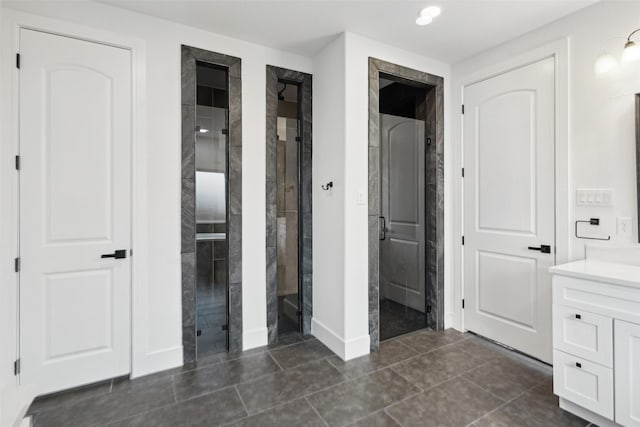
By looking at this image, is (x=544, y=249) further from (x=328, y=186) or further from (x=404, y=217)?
(x=328, y=186)

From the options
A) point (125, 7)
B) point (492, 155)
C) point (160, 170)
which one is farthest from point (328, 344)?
point (125, 7)

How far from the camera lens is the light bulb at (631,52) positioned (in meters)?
2.01

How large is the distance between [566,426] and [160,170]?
3.22 metres

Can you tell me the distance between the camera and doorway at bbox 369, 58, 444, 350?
10.5ft

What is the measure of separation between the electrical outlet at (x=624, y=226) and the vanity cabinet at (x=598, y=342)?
0.23 metres

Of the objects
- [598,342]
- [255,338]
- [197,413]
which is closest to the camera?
[598,342]

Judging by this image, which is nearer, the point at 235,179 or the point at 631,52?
the point at 631,52

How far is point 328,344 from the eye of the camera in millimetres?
2900

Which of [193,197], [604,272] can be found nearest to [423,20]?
[604,272]

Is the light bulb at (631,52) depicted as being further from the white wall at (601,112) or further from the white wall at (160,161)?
the white wall at (160,161)

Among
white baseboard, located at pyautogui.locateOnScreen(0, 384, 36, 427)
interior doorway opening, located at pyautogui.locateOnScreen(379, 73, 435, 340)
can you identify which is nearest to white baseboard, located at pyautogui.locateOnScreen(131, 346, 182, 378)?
white baseboard, located at pyautogui.locateOnScreen(0, 384, 36, 427)

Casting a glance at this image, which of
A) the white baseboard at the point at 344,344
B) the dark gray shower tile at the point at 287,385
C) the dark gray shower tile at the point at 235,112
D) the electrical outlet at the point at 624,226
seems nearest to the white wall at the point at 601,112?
the electrical outlet at the point at 624,226

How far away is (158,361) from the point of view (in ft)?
8.18

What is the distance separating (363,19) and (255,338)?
2851 millimetres
